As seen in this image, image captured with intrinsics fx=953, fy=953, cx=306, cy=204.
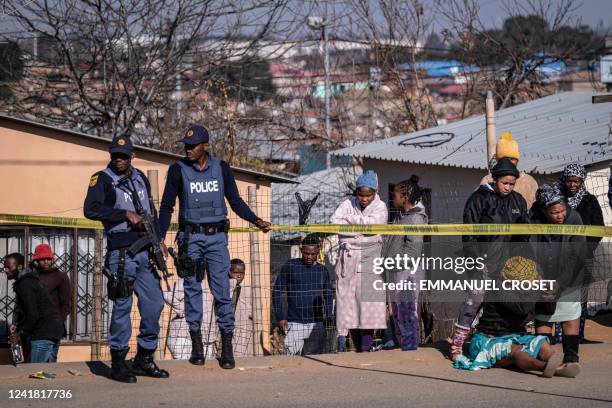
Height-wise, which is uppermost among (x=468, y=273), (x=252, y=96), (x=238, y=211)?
(x=252, y=96)

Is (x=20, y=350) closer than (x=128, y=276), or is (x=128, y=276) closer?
(x=128, y=276)

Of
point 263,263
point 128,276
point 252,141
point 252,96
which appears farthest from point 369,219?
point 252,96

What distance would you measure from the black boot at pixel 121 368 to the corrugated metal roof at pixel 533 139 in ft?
22.1

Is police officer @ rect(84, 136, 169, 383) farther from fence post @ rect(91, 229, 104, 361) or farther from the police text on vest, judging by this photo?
fence post @ rect(91, 229, 104, 361)

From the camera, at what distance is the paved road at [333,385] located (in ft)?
21.9

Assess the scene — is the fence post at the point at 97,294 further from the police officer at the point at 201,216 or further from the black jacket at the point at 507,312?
the black jacket at the point at 507,312

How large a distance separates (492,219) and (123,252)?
3085 mm

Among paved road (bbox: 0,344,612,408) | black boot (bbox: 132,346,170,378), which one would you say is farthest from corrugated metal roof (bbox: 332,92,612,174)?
black boot (bbox: 132,346,170,378)

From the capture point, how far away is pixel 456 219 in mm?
11906

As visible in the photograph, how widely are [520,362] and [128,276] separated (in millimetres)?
3179

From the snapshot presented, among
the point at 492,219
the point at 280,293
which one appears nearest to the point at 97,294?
the point at 280,293

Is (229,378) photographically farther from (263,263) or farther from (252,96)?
(252,96)

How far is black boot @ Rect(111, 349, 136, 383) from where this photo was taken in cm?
739

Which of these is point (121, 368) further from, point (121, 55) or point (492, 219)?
point (121, 55)
